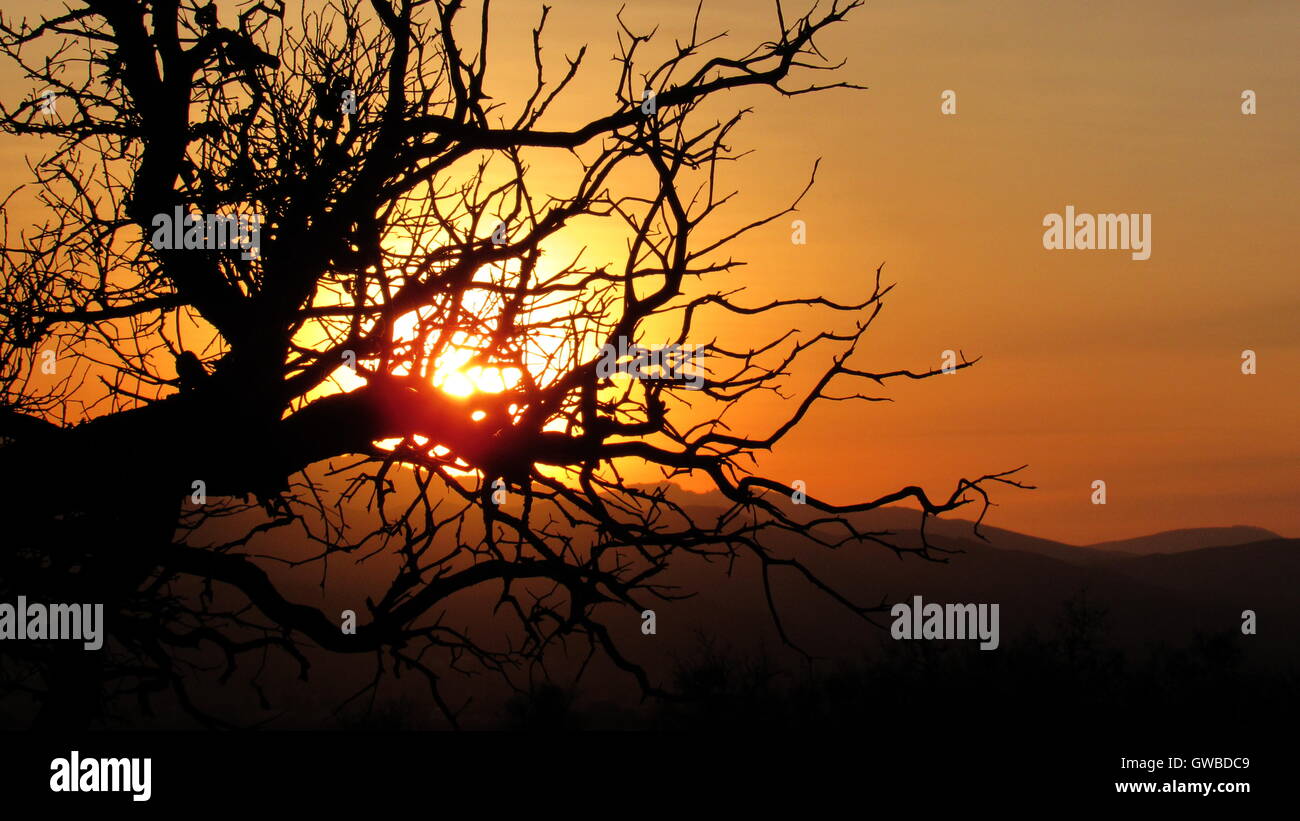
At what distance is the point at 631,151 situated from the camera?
Result: 6004 millimetres

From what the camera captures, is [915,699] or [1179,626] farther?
[1179,626]

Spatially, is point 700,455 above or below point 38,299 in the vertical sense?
below

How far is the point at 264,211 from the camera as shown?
21.7ft

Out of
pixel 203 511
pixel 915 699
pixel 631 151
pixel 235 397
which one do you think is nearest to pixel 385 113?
pixel 631 151

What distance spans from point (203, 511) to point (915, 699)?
103ft
